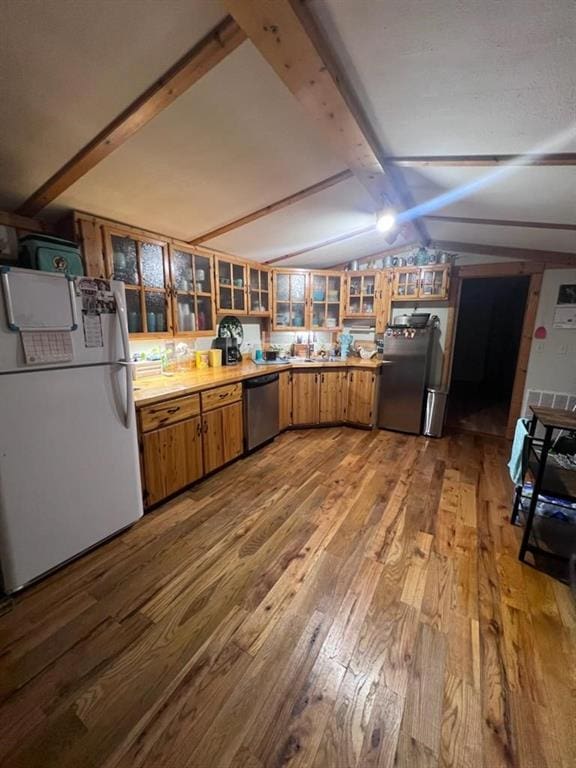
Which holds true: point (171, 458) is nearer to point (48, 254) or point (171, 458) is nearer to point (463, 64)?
point (48, 254)

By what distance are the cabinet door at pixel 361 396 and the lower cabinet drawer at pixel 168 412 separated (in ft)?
7.13

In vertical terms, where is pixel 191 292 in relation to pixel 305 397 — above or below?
above

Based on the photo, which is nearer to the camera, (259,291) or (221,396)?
(221,396)

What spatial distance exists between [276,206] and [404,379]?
2475 millimetres

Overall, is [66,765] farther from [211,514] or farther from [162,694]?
[211,514]

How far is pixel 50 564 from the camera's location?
170 centimetres

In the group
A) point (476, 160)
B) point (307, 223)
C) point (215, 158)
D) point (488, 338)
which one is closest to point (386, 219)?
point (476, 160)

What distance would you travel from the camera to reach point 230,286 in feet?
11.4

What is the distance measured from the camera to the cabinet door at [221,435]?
8.70 ft

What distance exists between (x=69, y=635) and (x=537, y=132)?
10.7 ft

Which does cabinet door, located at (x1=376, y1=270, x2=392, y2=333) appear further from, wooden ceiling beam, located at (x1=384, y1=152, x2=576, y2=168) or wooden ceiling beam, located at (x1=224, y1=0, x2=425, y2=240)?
wooden ceiling beam, located at (x1=224, y1=0, x2=425, y2=240)

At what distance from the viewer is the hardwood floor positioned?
1051 mm

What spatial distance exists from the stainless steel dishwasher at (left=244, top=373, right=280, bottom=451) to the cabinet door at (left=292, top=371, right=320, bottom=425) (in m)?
0.39

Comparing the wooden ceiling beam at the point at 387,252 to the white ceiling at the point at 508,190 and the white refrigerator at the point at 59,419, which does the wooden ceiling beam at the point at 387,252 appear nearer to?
the white ceiling at the point at 508,190
